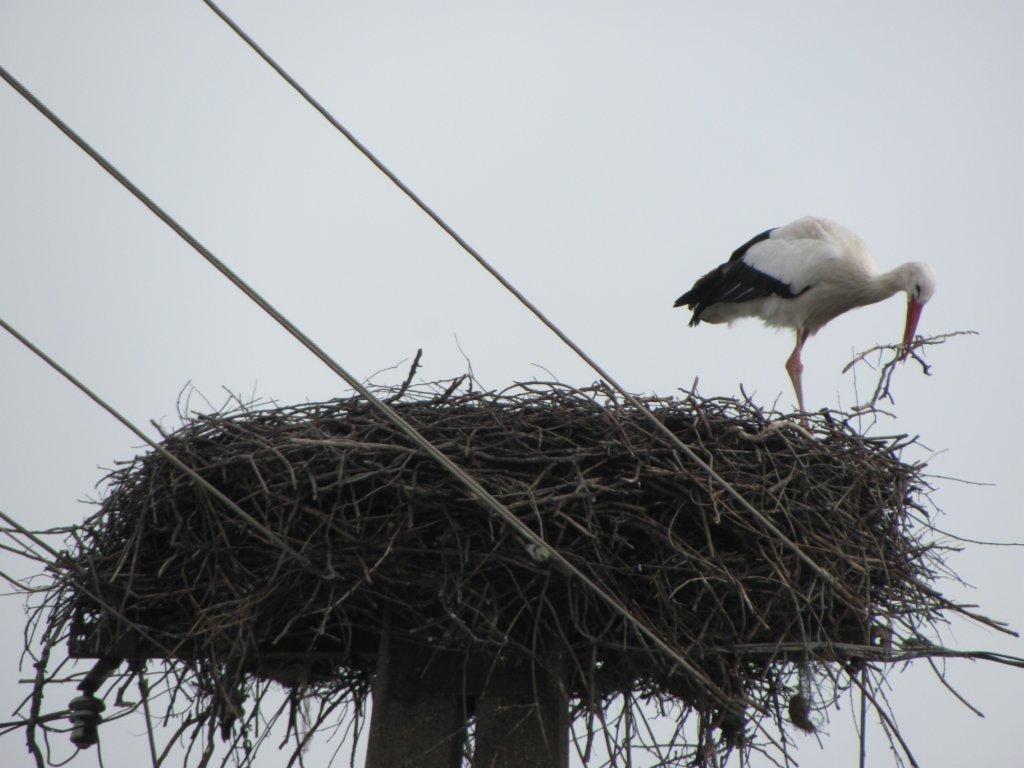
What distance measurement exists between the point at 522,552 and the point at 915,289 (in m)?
3.71

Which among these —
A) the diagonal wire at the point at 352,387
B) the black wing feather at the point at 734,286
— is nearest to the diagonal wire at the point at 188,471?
the diagonal wire at the point at 352,387

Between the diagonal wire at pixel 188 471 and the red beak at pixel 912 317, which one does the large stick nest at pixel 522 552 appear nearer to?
the diagonal wire at pixel 188 471

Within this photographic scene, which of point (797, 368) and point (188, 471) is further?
point (797, 368)

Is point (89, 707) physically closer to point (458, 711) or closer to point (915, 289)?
point (458, 711)

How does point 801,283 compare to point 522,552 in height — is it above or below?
above

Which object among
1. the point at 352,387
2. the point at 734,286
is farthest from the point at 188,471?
the point at 734,286

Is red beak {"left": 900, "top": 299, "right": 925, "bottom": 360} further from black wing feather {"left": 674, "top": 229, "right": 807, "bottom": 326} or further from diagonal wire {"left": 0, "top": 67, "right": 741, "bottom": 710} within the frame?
diagonal wire {"left": 0, "top": 67, "right": 741, "bottom": 710}

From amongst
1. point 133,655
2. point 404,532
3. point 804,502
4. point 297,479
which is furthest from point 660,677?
point 133,655

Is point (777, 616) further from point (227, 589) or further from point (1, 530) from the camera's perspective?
point (1, 530)

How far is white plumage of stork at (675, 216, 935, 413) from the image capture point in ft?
23.3

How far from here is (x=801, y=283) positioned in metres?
7.16

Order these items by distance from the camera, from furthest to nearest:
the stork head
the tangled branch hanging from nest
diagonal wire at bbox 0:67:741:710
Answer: the stork head, the tangled branch hanging from nest, diagonal wire at bbox 0:67:741:710

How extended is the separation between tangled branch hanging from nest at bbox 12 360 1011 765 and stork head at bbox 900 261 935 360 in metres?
2.51

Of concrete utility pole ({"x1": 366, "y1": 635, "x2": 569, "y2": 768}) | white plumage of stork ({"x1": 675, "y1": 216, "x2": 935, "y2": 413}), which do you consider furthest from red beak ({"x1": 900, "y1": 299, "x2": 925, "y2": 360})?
concrete utility pole ({"x1": 366, "y1": 635, "x2": 569, "y2": 768})
